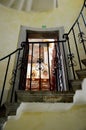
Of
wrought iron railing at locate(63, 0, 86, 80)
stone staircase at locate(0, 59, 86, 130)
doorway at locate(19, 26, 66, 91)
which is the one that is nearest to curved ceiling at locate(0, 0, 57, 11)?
doorway at locate(19, 26, 66, 91)

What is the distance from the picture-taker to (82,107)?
339 centimetres

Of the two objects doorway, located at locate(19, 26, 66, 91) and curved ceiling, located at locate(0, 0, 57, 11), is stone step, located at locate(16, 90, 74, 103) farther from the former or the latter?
curved ceiling, located at locate(0, 0, 57, 11)

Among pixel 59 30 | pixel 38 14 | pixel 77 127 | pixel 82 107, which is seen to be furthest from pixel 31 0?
pixel 77 127

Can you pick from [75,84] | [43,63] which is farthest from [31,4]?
[75,84]

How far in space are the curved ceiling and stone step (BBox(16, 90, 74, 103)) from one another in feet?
10.5

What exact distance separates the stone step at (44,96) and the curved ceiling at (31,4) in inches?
126

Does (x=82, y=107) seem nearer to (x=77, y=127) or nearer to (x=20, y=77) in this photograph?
(x=77, y=127)

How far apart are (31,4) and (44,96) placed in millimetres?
3274

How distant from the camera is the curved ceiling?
4969mm

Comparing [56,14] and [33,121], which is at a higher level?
[56,14]

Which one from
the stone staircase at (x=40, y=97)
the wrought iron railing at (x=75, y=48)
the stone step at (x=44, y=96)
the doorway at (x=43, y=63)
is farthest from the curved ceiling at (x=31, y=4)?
the stone step at (x=44, y=96)

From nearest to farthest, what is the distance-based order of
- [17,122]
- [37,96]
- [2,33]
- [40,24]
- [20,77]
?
[37,96] → [17,122] → [20,77] → [2,33] → [40,24]

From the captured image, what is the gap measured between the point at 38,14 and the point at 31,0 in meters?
0.42

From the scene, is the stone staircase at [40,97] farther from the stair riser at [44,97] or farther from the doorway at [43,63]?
the doorway at [43,63]
